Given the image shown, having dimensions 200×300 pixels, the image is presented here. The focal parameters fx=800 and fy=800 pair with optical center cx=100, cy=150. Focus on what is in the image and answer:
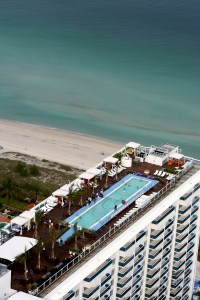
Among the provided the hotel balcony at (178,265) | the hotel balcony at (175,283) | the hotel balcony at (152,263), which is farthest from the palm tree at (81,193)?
the hotel balcony at (175,283)

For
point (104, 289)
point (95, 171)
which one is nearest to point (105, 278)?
point (104, 289)

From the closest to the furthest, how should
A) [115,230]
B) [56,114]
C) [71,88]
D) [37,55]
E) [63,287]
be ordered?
[63,287] → [115,230] → [56,114] → [71,88] → [37,55]

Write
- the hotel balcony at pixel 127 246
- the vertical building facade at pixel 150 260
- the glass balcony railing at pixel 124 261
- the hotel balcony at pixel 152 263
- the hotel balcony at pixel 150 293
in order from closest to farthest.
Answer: the vertical building facade at pixel 150 260 < the hotel balcony at pixel 127 246 < the glass balcony railing at pixel 124 261 < the hotel balcony at pixel 152 263 < the hotel balcony at pixel 150 293

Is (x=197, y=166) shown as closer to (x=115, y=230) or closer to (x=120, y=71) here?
(x=115, y=230)

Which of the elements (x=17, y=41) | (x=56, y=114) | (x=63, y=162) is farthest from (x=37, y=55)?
(x=63, y=162)

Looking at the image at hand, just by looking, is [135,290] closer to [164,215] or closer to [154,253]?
[154,253]

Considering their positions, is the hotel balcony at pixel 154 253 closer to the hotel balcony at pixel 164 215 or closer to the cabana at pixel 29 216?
the hotel balcony at pixel 164 215
